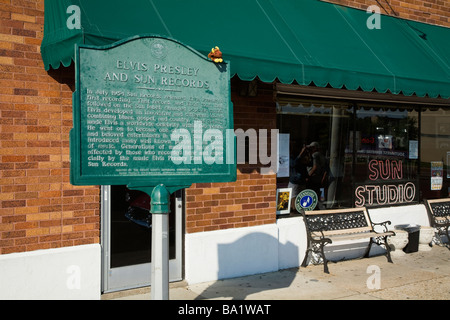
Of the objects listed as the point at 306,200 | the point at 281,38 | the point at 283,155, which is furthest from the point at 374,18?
the point at 306,200

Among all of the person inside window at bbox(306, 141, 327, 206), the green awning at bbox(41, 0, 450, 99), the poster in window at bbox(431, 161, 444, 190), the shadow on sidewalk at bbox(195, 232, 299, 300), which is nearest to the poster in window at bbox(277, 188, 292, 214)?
the person inside window at bbox(306, 141, 327, 206)

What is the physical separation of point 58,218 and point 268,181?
2932 millimetres

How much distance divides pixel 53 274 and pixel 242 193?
2.64 meters

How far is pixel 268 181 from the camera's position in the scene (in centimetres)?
677

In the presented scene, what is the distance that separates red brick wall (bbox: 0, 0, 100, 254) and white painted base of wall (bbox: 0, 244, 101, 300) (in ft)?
0.37

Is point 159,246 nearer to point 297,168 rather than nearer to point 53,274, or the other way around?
point 53,274

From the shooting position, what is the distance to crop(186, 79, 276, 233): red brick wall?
618 cm

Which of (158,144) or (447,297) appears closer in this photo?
(158,144)

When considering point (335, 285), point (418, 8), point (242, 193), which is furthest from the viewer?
point (418, 8)

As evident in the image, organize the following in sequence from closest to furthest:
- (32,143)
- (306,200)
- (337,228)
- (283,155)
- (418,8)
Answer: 1. (32,143)
2. (283,155)
3. (337,228)
4. (306,200)
5. (418,8)

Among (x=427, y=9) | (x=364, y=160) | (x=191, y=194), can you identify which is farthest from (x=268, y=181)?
(x=427, y=9)

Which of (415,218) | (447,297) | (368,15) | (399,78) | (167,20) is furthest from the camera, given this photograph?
(415,218)

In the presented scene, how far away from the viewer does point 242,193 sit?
6.52m

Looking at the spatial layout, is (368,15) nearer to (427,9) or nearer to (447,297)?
(427,9)
